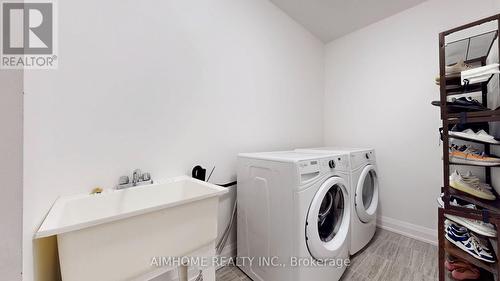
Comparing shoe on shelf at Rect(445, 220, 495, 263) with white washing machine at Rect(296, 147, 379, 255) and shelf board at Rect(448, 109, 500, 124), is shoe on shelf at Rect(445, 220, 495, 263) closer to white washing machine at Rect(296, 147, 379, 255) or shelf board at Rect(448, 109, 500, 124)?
white washing machine at Rect(296, 147, 379, 255)

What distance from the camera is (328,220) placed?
1.44m

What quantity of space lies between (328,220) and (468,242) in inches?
32.3

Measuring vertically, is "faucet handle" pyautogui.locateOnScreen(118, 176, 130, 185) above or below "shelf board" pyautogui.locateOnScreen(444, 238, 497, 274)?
above

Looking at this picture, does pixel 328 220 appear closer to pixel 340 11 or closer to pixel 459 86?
pixel 459 86

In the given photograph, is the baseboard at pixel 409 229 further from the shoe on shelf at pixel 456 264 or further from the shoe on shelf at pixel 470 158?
the shoe on shelf at pixel 470 158

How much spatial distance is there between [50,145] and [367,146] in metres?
2.72

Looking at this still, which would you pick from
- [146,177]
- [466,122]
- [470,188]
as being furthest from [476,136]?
[146,177]

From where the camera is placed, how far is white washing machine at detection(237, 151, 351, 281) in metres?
1.09

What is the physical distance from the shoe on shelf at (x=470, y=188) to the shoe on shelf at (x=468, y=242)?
27cm

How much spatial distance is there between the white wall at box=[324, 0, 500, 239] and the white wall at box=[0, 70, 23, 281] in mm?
2650

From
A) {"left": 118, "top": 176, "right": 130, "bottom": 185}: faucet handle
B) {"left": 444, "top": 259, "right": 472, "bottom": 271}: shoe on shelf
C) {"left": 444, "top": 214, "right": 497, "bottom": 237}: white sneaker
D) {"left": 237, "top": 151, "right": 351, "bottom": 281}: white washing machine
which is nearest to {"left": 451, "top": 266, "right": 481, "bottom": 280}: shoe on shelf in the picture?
{"left": 444, "top": 259, "right": 472, "bottom": 271}: shoe on shelf

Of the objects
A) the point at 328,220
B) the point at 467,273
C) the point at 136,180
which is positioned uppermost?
the point at 136,180

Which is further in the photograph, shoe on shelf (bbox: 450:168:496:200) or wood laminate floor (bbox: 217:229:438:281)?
wood laminate floor (bbox: 217:229:438:281)

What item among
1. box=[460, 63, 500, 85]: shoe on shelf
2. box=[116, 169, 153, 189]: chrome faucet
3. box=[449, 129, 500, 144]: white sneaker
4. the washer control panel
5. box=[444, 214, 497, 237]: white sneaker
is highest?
box=[460, 63, 500, 85]: shoe on shelf
